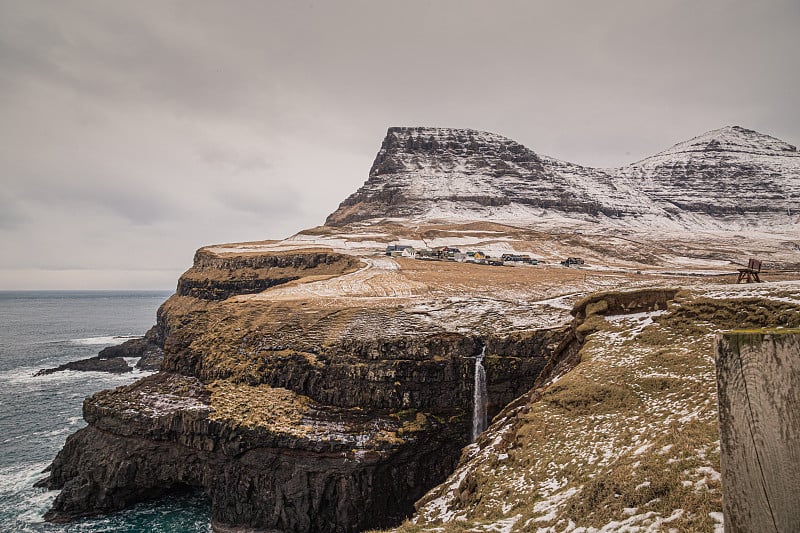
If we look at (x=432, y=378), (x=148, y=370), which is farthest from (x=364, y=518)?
(x=148, y=370)

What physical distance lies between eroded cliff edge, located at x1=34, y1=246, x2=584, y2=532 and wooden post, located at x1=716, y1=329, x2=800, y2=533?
2484 cm

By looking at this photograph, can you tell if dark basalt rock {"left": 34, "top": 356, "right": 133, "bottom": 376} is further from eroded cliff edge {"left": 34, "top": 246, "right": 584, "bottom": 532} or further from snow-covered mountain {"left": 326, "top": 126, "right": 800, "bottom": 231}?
snow-covered mountain {"left": 326, "top": 126, "right": 800, "bottom": 231}

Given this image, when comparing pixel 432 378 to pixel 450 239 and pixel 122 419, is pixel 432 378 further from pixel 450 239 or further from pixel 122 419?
pixel 450 239

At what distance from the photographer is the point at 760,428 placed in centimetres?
342

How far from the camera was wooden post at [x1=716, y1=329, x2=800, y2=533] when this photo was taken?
329cm

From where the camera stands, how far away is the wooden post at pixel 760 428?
10.8 feet

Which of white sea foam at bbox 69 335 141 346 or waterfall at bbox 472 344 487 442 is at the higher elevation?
waterfall at bbox 472 344 487 442

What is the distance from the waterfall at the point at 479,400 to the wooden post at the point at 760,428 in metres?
33.4

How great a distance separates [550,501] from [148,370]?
3170 inches

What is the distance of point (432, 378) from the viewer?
36312mm

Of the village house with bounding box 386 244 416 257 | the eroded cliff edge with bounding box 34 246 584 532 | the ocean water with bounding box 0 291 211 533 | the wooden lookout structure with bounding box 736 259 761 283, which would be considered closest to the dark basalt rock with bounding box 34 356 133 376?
the ocean water with bounding box 0 291 211 533

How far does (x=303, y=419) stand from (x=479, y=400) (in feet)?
48.2

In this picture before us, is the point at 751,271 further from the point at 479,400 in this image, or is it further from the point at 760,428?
the point at 760,428

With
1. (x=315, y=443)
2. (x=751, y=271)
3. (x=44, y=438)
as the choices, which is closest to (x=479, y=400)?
(x=315, y=443)
